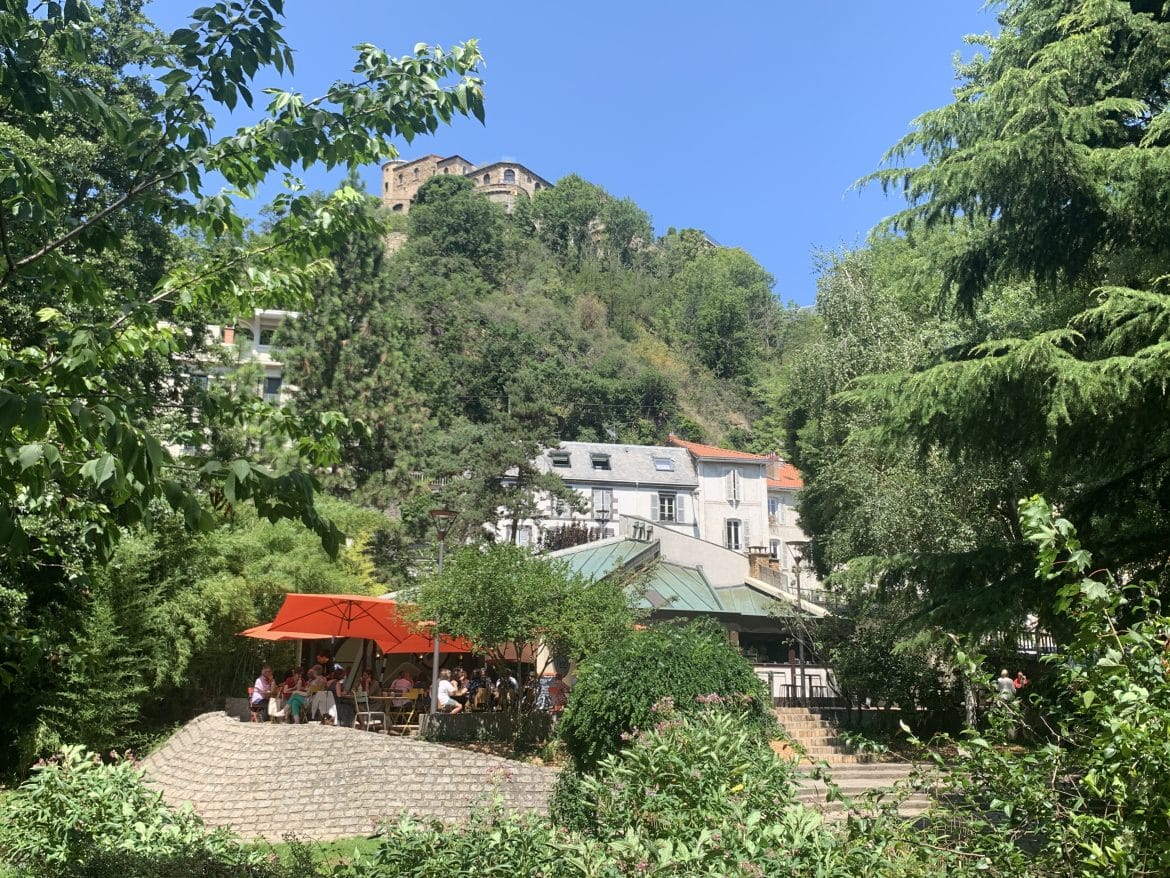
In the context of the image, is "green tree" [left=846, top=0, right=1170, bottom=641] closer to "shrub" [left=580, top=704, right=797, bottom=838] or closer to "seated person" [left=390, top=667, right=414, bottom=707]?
"shrub" [left=580, top=704, right=797, bottom=838]

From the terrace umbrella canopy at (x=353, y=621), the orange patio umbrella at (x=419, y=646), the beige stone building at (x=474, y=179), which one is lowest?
the orange patio umbrella at (x=419, y=646)

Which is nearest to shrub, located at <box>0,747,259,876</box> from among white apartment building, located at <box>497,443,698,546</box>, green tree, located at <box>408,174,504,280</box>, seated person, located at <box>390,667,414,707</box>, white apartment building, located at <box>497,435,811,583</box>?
seated person, located at <box>390,667,414,707</box>

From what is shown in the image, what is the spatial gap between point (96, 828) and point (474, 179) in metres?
109

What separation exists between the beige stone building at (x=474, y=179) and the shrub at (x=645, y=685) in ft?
334

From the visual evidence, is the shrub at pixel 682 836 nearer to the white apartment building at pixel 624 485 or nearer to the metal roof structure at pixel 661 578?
the metal roof structure at pixel 661 578

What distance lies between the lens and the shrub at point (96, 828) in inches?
275

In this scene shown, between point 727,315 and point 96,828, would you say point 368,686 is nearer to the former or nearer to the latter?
point 96,828

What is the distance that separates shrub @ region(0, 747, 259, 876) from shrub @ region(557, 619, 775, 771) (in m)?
4.95

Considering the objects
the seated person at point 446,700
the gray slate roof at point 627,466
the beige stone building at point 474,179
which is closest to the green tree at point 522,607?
the seated person at point 446,700

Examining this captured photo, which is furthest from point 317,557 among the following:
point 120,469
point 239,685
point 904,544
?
point 120,469

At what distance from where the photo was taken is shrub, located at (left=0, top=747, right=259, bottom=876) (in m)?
6.99

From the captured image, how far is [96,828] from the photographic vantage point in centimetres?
775

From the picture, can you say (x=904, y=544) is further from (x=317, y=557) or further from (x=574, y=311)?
(x=574, y=311)

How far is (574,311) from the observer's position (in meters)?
80.1
